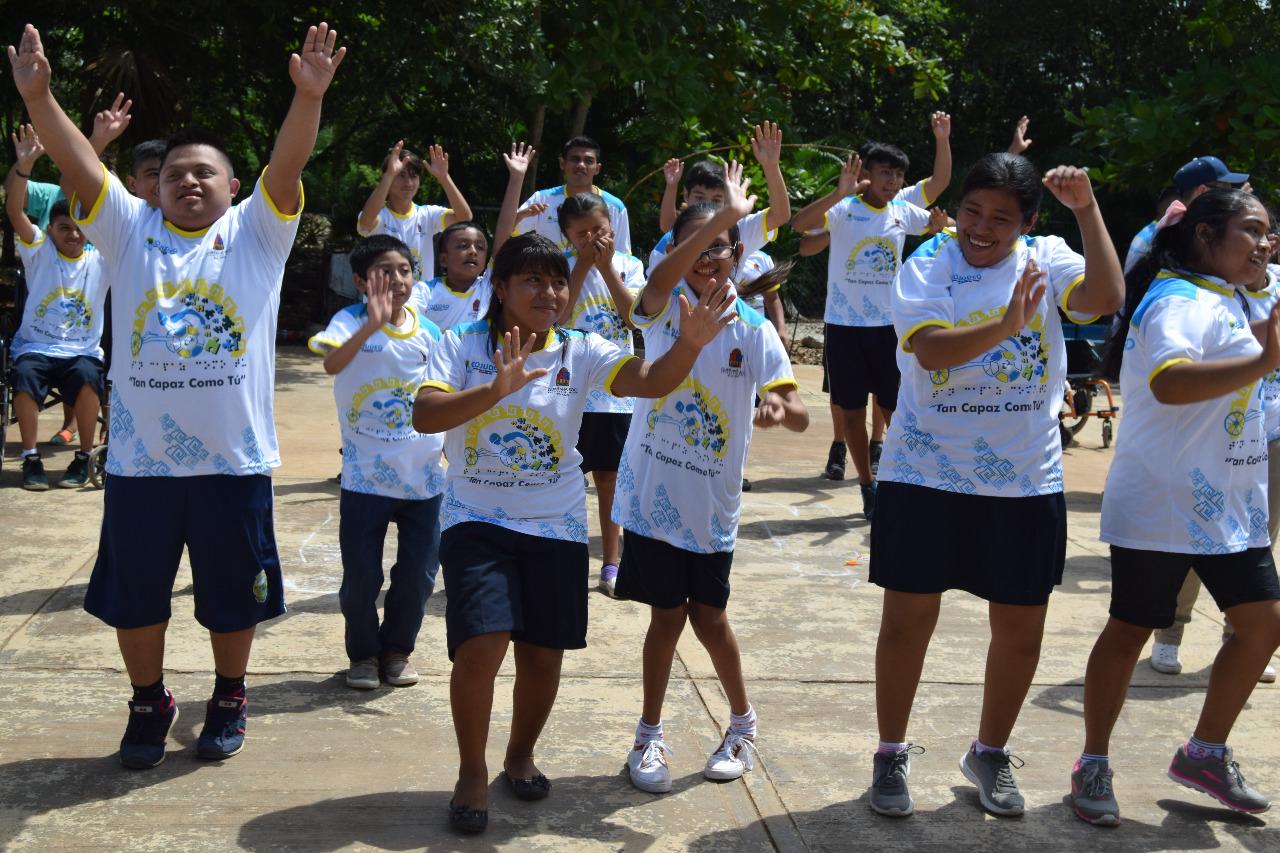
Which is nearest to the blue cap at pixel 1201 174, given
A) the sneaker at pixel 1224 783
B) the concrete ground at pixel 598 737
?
the concrete ground at pixel 598 737

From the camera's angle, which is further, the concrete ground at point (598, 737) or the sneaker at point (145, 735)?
the sneaker at point (145, 735)

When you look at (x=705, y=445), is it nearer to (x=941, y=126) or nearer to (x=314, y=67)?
(x=314, y=67)

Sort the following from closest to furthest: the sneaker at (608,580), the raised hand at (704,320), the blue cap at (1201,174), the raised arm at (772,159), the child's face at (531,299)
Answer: the raised hand at (704,320), the child's face at (531,299), the blue cap at (1201,174), the raised arm at (772,159), the sneaker at (608,580)

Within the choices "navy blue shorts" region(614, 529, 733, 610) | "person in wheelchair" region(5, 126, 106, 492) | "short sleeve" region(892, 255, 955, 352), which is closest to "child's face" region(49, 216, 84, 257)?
"person in wheelchair" region(5, 126, 106, 492)

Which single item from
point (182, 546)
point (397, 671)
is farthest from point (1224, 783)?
point (182, 546)

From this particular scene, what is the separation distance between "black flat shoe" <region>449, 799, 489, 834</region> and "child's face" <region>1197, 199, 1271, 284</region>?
262 cm

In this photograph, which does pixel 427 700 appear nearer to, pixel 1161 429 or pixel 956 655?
pixel 956 655

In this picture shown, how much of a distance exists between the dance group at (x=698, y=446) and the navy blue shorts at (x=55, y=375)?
441cm

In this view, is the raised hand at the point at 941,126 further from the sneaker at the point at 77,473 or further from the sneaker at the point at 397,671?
the sneaker at the point at 77,473

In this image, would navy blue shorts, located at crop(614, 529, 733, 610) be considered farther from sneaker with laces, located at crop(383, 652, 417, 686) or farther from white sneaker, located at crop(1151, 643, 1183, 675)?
white sneaker, located at crop(1151, 643, 1183, 675)

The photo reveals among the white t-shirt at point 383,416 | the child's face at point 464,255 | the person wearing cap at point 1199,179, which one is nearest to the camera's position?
the white t-shirt at point 383,416

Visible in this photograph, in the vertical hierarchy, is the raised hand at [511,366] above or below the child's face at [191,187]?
below

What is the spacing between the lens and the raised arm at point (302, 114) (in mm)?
3836

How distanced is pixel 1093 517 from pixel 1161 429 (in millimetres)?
4412
